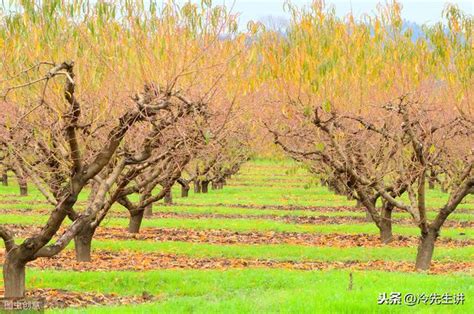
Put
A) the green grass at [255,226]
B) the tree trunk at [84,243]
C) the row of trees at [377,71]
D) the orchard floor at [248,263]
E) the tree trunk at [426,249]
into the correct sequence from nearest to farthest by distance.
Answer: the orchard floor at [248,263] → the row of trees at [377,71] → the tree trunk at [426,249] → the tree trunk at [84,243] → the green grass at [255,226]

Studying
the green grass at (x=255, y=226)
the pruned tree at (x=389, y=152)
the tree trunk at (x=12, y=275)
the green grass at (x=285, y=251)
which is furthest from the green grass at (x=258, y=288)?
the green grass at (x=255, y=226)

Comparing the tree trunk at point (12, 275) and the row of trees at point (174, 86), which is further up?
the row of trees at point (174, 86)

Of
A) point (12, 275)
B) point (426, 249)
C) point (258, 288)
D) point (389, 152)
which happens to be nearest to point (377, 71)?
point (389, 152)

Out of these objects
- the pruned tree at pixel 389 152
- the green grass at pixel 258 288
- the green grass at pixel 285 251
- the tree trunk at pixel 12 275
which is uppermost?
the pruned tree at pixel 389 152

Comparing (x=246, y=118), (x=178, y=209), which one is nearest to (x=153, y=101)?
(x=246, y=118)

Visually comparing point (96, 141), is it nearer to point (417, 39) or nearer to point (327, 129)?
point (327, 129)

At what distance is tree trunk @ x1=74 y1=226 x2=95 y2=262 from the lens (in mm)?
21359

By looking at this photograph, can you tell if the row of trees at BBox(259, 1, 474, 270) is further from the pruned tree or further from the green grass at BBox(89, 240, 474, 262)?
the green grass at BBox(89, 240, 474, 262)

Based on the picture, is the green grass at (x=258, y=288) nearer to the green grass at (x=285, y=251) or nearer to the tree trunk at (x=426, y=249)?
the tree trunk at (x=426, y=249)

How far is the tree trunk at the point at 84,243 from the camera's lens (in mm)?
21359

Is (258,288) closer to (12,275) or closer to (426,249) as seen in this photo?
(426,249)

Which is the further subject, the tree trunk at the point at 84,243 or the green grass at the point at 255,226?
the green grass at the point at 255,226

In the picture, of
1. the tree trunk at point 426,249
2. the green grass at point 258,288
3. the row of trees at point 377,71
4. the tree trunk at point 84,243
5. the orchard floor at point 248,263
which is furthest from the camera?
the tree trunk at point 84,243

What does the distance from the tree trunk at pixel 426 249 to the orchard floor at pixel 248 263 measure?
0.42 metres
